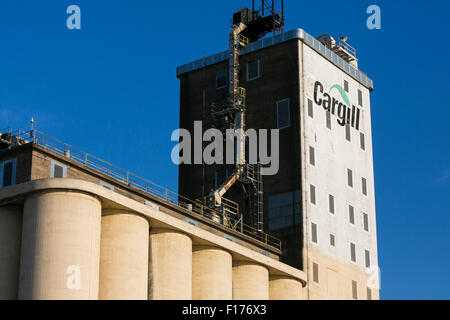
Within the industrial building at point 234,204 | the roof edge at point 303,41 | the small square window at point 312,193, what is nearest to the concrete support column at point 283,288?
the industrial building at point 234,204

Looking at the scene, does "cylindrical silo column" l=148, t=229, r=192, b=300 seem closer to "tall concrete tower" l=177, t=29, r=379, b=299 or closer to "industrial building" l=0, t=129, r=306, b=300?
"industrial building" l=0, t=129, r=306, b=300

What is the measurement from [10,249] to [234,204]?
32.5 m

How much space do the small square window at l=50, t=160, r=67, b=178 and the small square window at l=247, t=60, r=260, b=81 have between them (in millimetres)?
33082

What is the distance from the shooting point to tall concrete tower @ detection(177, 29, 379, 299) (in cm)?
9256

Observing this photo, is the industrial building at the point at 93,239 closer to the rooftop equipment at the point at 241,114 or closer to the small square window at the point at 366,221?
the rooftop equipment at the point at 241,114

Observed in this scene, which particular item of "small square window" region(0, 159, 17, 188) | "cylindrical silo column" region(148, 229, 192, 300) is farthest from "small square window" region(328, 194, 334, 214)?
"small square window" region(0, 159, 17, 188)

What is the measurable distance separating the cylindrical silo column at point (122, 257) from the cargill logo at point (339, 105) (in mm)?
33448

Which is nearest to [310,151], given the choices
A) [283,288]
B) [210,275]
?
[283,288]

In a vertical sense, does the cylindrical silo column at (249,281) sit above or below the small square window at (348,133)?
below

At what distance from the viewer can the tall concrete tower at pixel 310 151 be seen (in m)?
92.6

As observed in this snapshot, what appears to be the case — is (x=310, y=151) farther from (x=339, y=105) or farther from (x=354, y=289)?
(x=354, y=289)

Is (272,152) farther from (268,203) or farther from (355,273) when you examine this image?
(355,273)

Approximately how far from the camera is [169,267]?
240ft
